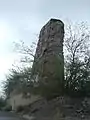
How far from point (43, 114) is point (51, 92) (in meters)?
9.23

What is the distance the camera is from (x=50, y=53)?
3644cm

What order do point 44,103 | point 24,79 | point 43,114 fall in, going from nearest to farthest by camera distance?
point 43,114, point 44,103, point 24,79

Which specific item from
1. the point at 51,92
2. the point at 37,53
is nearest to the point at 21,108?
the point at 51,92

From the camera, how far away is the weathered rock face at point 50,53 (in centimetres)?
3497

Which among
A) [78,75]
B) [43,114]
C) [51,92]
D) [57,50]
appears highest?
[57,50]

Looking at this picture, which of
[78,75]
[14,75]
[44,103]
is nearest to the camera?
[44,103]

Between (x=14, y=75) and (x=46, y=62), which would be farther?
(x=14, y=75)

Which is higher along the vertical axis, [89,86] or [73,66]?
[73,66]

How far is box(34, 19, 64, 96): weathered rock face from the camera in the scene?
3497 cm

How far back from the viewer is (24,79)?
38.7 m

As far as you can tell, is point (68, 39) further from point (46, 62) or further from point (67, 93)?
point (67, 93)

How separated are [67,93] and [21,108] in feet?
19.7

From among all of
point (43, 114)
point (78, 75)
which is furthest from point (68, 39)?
point (43, 114)

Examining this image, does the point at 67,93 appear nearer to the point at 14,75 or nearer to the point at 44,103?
the point at 44,103
